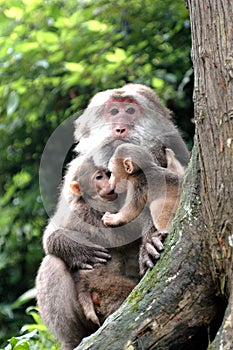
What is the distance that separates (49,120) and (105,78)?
37.8 inches

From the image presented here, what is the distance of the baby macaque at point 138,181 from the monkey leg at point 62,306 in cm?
61

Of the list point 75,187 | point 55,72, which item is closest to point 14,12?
point 55,72

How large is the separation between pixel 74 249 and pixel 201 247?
4.89 feet

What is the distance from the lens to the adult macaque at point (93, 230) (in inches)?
207

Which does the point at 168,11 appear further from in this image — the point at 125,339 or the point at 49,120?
the point at 125,339

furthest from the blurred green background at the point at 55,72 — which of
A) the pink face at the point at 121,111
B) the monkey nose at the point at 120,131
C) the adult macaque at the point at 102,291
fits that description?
the adult macaque at the point at 102,291

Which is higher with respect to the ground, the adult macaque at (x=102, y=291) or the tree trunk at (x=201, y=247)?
the tree trunk at (x=201, y=247)

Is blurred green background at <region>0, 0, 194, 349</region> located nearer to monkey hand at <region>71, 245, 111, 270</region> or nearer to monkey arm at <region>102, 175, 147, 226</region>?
monkey hand at <region>71, 245, 111, 270</region>

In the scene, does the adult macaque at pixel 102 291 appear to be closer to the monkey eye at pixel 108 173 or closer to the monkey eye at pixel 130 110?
the monkey eye at pixel 108 173

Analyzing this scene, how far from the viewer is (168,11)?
8.50 metres

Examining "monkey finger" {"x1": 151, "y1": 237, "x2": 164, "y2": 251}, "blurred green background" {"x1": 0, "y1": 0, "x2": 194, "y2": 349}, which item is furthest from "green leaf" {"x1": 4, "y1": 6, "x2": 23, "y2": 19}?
"monkey finger" {"x1": 151, "y1": 237, "x2": 164, "y2": 251}

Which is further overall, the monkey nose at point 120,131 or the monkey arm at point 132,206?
the monkey nose at point 120,131

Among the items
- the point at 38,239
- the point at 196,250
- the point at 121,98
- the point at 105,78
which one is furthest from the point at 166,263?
the point at 38,239

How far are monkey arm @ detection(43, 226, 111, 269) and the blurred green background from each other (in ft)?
9.28
